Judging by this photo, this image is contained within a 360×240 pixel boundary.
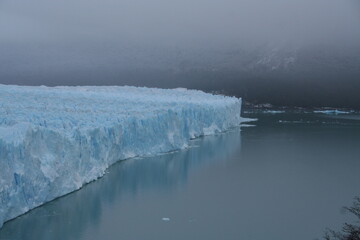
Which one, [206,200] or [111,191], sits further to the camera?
[111,191]

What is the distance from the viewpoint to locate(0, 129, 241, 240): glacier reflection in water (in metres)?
5.68

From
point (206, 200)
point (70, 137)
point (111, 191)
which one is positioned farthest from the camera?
point (111, 191)

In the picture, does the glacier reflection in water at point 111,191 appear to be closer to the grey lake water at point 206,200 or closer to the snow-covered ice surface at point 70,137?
the grey lake water at point 206,200

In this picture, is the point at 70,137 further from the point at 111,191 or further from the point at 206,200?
the point at 206,200

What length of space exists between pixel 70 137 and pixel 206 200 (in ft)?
8.45

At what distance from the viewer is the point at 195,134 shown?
15664mm

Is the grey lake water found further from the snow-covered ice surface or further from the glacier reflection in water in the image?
the snow-covered ice surface

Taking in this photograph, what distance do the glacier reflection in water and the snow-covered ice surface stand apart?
0.18 m

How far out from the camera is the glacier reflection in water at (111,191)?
5.68 meters

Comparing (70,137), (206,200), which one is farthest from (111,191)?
(206,200)

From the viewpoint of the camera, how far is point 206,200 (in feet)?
24.3

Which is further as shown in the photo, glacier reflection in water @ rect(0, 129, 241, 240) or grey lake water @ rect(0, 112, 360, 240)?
grey lake water @ rect(0, 112, 360, 240)

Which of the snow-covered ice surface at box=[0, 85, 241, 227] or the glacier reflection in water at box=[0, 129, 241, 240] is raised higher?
the snow-covered ice surface at box=[0, 85, 241, 227]

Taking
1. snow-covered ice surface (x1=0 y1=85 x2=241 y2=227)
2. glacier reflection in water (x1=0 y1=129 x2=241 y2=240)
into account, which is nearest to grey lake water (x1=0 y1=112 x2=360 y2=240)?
glacier reflection in water (x1=0 y1=129 x2=241 y2=240)
